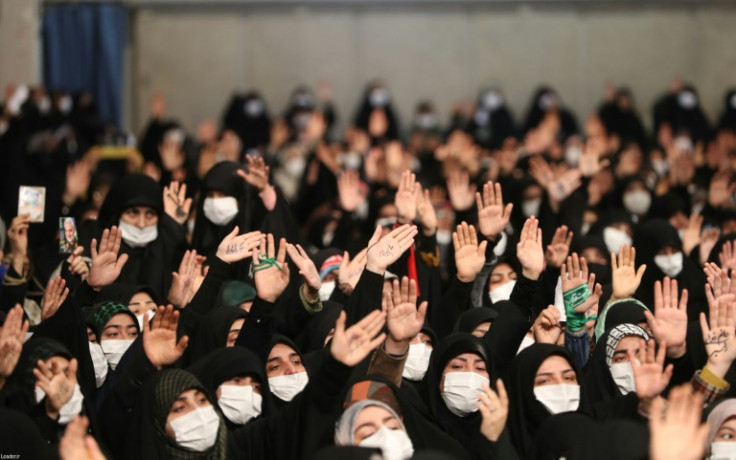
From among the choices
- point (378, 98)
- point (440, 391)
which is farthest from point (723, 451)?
point (378, 98)

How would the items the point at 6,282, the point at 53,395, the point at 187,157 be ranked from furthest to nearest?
the point at 187,157
the point at 6,282
the point at 53,395

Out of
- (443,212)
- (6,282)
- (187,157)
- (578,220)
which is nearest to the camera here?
(6,282)

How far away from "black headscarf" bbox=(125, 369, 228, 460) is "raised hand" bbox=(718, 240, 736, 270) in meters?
3.00

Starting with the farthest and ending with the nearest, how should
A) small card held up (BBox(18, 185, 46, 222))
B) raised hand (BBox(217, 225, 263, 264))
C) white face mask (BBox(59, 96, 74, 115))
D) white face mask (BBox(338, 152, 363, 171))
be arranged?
white face mask (BBox(59, 96, 74, 115)) < white face mask (BBox(338, 152, 363, 171)) < small card held up (BBox(18, 185, 46, 222)) < raised hand (BBox(217, 225, 263, 264))

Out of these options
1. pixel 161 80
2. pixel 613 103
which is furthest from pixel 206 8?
pixel 613 103

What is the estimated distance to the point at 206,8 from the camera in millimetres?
15062

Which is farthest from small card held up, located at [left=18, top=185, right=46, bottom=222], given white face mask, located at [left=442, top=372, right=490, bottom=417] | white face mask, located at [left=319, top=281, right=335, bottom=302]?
white face mask, located at [left=442, top=372, right=490, bottom=417]

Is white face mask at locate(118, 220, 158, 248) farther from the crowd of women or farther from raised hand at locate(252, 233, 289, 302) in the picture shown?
raised hand at locate(252, 233, 289, 302)

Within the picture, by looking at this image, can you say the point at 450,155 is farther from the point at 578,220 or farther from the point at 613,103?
the point at 613,103

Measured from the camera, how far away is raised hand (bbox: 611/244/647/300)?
18.6ft

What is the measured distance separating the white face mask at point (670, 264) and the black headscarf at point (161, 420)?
3366 millimetres

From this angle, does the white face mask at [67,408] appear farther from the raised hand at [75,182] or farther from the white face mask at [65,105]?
the white face mask at [65,105]

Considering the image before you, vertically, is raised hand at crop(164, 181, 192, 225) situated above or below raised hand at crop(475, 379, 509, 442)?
above

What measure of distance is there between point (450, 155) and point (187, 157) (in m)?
2.15
